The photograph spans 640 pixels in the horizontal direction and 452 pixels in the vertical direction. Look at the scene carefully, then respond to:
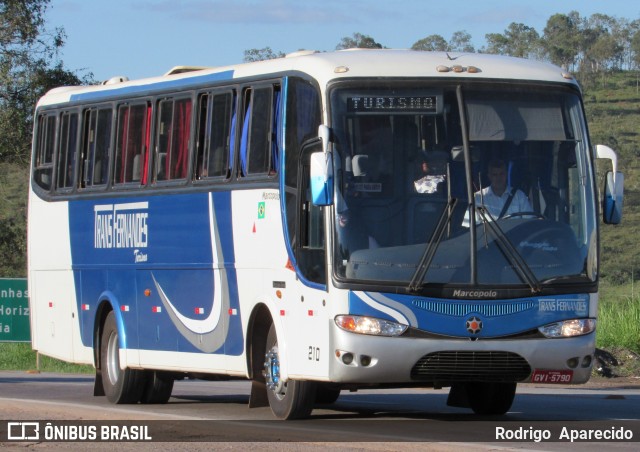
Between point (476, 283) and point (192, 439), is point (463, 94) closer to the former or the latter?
point (476, 283)

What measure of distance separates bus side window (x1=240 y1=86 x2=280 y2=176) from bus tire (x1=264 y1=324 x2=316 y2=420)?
5.19ft

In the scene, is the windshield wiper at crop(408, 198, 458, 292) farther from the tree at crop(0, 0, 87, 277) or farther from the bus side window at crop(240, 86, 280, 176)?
the tree at crop(0, 0, 87, 277)

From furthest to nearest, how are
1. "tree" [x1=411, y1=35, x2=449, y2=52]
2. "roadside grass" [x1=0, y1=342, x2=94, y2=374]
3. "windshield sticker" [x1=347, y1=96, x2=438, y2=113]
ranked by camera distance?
"tree" [x1=411, y1=35, x2=449, y2=52] < "roadside grass" [x1=0, y1=342, x2=94, y2=374] < "windshield sticker" [x1=347, y1=96, x2=438, y2=113]

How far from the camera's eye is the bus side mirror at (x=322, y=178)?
12.2 m

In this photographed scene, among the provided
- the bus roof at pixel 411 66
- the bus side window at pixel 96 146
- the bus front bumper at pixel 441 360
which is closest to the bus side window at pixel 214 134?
the bus roof at pixel 411 66

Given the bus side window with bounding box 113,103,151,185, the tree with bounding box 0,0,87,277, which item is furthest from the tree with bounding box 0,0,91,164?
the bus side window with bounding box 113,103,151,185

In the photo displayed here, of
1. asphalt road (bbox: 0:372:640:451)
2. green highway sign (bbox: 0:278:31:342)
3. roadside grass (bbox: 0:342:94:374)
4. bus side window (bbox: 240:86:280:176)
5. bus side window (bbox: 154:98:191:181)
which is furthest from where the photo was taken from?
roadside grass (bbox: 0:342:94:374)

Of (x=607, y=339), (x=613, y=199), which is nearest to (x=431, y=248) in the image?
(x=613, y=199)

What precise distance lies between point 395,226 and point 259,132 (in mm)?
2377

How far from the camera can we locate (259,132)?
46.7 feet

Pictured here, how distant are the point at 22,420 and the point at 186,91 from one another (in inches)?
159

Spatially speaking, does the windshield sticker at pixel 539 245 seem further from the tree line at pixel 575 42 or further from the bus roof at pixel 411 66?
the tree line at pixel 575 42

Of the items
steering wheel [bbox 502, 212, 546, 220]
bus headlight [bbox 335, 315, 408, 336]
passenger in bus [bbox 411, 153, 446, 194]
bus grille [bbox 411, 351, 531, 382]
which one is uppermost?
passenger in bus [bbox 411, 153, 446, 194]

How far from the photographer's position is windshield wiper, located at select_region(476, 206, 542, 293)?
12.5 meters
